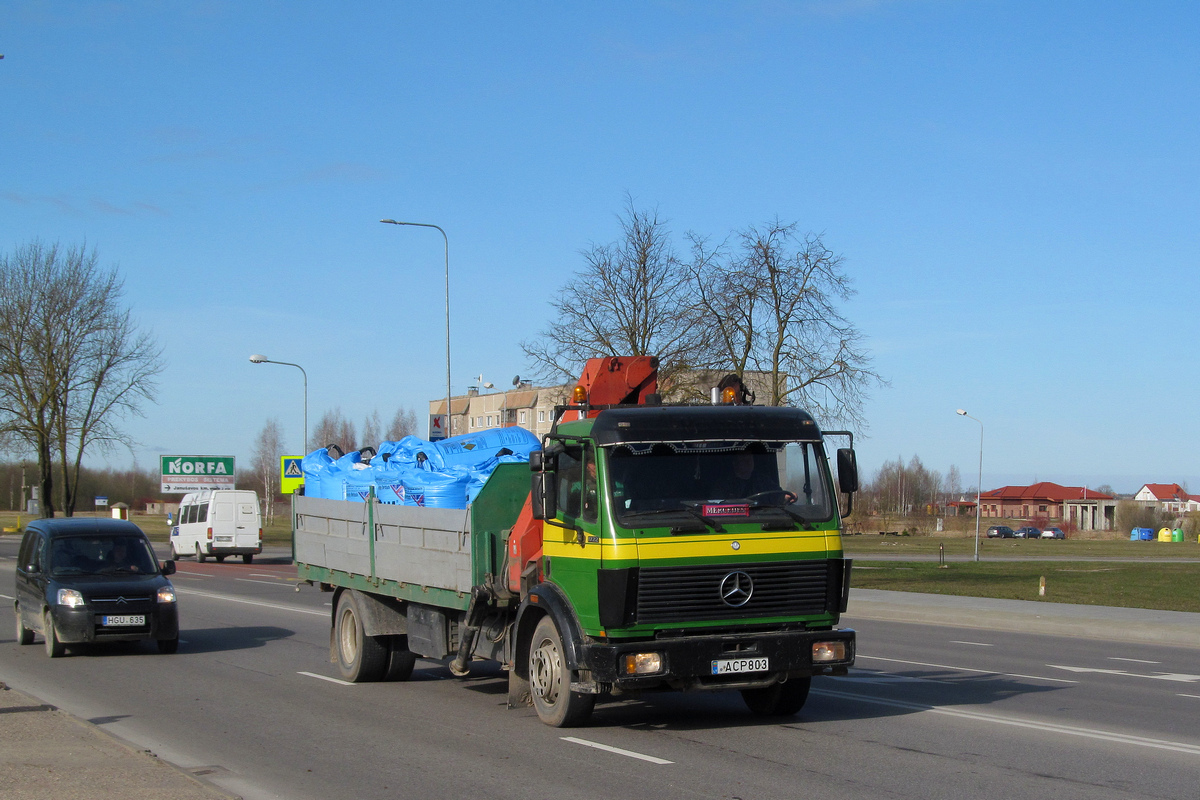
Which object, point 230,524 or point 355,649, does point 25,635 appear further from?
point 230,524

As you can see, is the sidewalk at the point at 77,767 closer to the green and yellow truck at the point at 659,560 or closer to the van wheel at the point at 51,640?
the green and yellow truck at the point at 659,560

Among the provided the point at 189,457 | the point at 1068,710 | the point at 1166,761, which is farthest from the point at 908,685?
the point at 189,457

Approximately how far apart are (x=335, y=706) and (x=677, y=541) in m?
4.08

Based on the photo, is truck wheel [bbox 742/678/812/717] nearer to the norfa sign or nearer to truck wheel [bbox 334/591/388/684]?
truck wheel [bbox 334/591/388/684]

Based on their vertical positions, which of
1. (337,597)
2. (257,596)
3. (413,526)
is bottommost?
(257,596)

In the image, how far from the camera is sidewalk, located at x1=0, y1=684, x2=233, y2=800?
20.6ft

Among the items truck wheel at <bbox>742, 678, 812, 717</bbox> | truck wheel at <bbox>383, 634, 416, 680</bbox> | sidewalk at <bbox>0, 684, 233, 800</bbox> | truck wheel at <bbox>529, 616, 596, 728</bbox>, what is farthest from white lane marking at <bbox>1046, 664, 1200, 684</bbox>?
sidewalk at <bbox>0, 684, 233, 800</bbox>

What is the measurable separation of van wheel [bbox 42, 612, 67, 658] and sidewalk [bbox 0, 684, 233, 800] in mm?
5828

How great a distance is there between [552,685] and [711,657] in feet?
4.54

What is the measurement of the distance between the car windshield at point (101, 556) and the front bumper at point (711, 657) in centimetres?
914

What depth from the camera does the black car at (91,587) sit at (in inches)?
547

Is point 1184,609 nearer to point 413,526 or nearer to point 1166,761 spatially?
point 1166,761

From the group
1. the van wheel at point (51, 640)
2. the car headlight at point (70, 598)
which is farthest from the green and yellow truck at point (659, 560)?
the van wheel at point (51, 640)

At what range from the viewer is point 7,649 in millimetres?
15031
